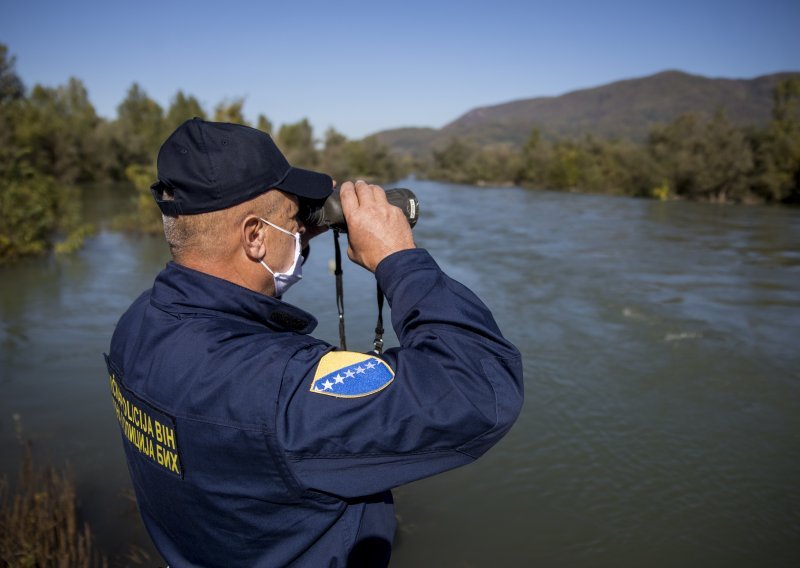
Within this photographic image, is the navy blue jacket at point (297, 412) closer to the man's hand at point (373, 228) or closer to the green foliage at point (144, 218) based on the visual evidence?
the man's hand at point (373, 228)

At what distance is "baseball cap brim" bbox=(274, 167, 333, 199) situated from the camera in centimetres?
149

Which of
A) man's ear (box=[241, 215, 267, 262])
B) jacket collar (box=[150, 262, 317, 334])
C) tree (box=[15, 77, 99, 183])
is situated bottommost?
jacket collar (box=[150, 262, 317, 334])

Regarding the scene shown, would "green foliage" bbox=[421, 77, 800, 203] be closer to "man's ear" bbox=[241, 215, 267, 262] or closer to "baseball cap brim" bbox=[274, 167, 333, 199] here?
"baseball cap brim" bbox=[274, 167, 333, 199]

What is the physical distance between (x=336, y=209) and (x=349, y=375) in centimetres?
57

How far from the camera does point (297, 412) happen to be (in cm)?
117

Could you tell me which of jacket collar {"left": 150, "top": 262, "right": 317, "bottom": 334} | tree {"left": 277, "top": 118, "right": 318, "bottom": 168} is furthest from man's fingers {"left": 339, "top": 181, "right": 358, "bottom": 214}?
tree {"left": 277, "top": 118, "right": 318, "bottom": 168}

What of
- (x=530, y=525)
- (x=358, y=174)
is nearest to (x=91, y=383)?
(x=530, y=525)

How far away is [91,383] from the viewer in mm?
7254

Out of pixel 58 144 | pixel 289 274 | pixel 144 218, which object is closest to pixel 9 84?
pixel 58 144

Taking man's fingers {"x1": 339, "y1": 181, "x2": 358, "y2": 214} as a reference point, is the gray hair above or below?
below

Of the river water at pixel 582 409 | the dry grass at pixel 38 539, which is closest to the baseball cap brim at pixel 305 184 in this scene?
the dry grass at pixel 38 539

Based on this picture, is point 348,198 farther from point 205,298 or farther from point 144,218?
point 144,218

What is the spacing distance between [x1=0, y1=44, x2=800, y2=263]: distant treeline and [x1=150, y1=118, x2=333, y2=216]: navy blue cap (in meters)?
14.5

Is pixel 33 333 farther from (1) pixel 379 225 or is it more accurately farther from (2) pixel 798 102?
(2) pixel 798 102
